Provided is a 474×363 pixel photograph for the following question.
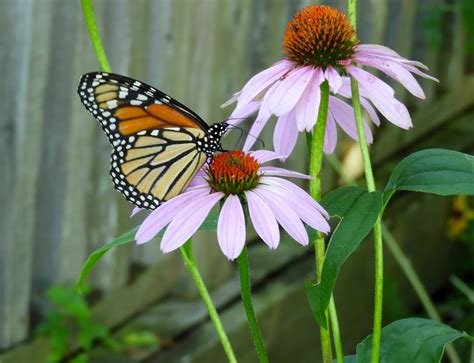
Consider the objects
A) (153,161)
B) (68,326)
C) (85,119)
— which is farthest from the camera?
(68,326)

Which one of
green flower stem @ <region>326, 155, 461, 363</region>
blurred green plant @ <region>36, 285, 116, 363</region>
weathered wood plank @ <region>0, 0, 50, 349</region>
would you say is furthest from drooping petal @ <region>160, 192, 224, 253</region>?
blurred green plant @ <region>36, 285, 116, 363</region>

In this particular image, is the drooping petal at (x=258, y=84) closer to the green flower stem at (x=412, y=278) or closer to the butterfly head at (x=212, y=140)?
the butterfly head at (x=212, y=140)

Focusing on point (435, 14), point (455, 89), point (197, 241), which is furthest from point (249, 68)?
point (455, 89)

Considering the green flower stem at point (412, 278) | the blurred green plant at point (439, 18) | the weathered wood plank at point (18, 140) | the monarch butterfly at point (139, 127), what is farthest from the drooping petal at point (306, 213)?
the blurred green plant at point (439, 18)

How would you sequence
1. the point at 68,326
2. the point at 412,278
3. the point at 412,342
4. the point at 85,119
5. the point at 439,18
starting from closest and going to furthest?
1. the point at 412,342
2. the point at 412,278
3. the point at 85,119
4. the point at 68,326
5. the point at 439,18

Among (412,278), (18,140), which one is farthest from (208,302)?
(18,140)

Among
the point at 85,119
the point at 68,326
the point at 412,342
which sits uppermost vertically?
the point at 85,119

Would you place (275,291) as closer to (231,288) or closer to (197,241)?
(231,288)

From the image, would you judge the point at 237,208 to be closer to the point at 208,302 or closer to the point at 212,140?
the point at 208,302

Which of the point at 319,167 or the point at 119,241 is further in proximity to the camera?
the point at 119,241
